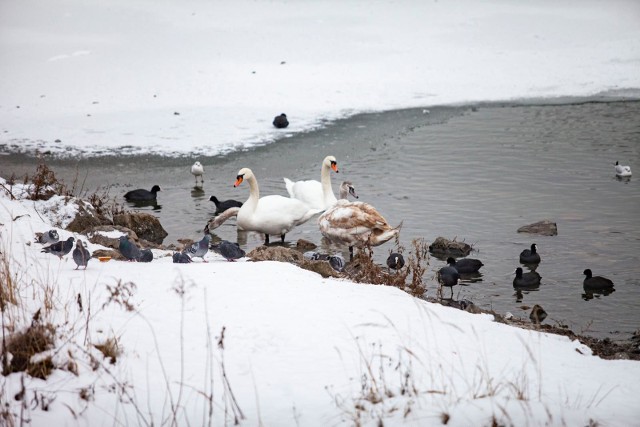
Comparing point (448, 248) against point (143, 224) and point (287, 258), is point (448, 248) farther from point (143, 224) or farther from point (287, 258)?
point (143, 224)

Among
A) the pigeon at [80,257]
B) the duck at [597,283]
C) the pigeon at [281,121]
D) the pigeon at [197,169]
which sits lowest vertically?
the duck at [597,283]

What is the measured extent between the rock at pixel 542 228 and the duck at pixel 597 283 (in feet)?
7.17

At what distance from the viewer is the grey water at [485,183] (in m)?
9.59

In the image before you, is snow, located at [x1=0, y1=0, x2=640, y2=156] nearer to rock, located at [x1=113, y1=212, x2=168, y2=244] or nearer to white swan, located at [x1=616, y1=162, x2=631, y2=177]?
rock, located at [x1=113, y1=212, x2=168, y2=244]

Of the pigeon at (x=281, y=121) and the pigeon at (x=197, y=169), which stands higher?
the pigeon at (x=281, y=121)

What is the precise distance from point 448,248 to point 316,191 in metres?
3.41

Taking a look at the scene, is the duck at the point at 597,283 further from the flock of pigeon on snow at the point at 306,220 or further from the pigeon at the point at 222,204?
the pigeon at the point at 222,204

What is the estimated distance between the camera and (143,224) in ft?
37.4

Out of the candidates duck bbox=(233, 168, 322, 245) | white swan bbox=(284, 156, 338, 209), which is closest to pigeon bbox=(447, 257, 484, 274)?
duck bbox=(233, 168, 322, 245)

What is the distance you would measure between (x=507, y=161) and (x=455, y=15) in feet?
48.4

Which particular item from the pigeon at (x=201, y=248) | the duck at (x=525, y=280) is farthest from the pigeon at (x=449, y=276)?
the pigeon at (x=201, y=248)

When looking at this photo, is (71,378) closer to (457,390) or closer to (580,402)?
(457,390)

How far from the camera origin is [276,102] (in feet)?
65.6

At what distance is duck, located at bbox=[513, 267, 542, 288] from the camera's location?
9.34 metres
